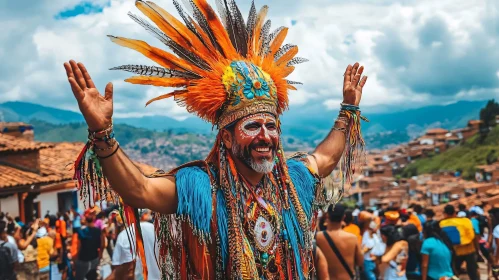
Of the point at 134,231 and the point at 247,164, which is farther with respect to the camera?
the point at 247,164

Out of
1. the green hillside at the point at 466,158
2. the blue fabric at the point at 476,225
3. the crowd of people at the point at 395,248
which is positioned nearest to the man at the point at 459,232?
the crowd of people at the point at 395,248

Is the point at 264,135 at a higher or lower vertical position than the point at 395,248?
higher

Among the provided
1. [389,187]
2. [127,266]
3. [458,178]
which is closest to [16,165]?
[127,266]

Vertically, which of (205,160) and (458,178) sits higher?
(205,160)

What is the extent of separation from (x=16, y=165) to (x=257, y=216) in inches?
734

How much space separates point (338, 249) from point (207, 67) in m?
3.35

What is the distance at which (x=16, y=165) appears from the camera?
19766 mm

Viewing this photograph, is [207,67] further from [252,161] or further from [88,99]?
[88,99]

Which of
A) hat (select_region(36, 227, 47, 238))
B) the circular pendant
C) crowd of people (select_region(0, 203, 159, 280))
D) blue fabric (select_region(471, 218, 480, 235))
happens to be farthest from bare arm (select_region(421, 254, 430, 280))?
hat (select_region(36, 227, 47, 238))

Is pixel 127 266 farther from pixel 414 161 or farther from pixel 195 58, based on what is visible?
pixel 414 161

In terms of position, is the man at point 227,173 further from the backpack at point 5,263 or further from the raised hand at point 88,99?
the backpack at point 5,263

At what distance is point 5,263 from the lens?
7.27 meters

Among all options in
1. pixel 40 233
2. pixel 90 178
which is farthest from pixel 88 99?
pixel 40 233

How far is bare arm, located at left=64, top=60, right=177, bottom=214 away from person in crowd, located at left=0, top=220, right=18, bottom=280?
542cm
